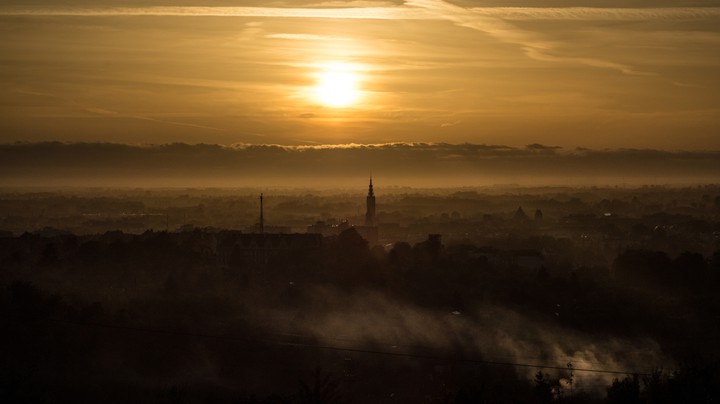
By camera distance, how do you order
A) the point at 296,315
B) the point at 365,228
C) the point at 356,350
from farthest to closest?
the point at 365,228, the point at 296,315, the point at 356,350

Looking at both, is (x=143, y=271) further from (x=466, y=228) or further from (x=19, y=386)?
(x=466, y=228)

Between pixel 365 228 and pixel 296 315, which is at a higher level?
pixel 296 315

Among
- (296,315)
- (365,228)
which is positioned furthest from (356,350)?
(365,228)

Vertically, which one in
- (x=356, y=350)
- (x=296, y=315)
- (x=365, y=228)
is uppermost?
(x=356, y=350)

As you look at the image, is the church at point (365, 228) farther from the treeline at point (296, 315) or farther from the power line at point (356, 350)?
the power line at point (356, 350)

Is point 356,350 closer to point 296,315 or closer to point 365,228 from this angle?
point 296,315

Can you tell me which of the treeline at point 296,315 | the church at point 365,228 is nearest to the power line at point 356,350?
the treeline at point 296,315

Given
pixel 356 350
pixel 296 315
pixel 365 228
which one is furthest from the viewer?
pixel 365 228

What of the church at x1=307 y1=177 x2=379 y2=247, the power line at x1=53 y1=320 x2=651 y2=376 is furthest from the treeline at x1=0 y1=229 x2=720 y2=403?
the church at x1=307 y1=177 x2=379 y2=247

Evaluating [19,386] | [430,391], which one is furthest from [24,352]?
[430,391]

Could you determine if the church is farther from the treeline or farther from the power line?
the power line

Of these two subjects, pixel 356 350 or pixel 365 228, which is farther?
pixel 365 228
